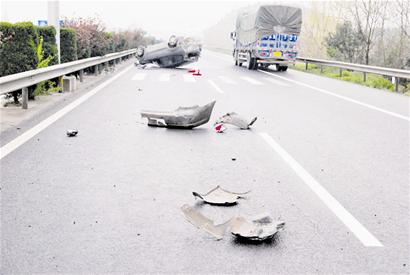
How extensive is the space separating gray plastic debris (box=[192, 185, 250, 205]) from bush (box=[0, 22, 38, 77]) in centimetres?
765

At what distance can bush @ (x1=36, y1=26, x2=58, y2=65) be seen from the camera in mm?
13727

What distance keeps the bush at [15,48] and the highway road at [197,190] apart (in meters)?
1.91

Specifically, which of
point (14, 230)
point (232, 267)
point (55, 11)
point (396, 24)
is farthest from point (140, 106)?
point (396, 24)

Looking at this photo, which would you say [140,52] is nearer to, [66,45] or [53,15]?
[66,45]

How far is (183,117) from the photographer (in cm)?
942

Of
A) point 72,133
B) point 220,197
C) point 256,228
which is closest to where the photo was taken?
point 256,228

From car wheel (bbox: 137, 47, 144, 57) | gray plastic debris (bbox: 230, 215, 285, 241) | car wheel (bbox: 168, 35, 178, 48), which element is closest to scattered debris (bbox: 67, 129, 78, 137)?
gray plastic debris (bbox: 230, 215, 285, 241)

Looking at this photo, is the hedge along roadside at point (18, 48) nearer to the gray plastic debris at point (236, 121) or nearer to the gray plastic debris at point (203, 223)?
the gray plastic debris at point (236, 121)

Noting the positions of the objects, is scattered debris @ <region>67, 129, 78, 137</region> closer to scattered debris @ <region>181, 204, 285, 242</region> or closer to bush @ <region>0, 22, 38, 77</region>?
bush @ <region>0, 22, 38, 77</region>

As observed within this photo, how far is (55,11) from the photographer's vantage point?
15273 mm

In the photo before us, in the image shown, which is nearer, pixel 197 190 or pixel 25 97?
pixel 197 190

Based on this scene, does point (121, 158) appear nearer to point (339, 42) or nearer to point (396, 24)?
point (396, 24)

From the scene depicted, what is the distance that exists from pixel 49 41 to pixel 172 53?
1368 centimetres

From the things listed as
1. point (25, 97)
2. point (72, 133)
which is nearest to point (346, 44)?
point (25, 97)
